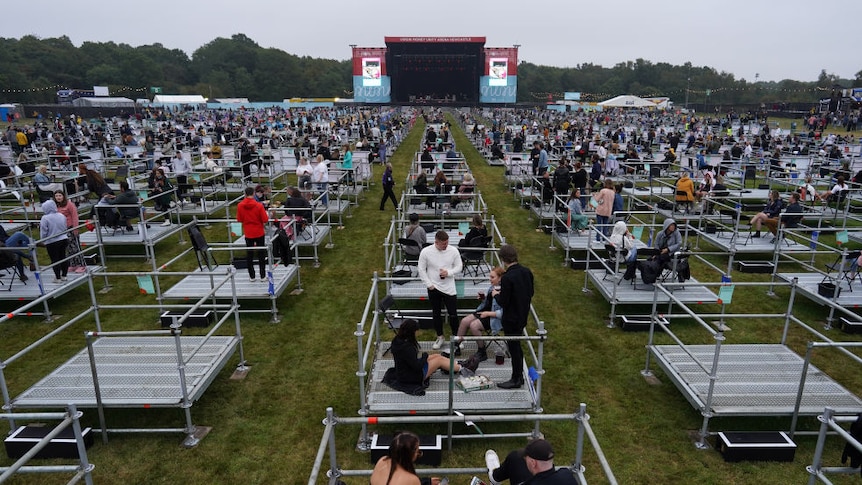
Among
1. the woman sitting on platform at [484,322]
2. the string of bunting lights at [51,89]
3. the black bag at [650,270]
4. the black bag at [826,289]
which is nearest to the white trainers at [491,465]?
the woman sitting on platform at [484,322]

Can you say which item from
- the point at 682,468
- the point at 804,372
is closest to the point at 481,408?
the point at 682,468

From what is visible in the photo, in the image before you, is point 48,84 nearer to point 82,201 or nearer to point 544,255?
point 82,201

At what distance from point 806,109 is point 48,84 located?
131187 mm

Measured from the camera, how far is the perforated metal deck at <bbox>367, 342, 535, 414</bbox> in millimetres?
7137

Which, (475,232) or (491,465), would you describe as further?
(475,232)

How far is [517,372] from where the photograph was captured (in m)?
7.61

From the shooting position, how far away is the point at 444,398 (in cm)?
735

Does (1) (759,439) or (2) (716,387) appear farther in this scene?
(2) (716,387)

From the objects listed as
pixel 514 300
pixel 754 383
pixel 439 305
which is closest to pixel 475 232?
pixel 439 305

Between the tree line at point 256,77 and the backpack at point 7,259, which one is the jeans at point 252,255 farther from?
the tree line at point 256,77

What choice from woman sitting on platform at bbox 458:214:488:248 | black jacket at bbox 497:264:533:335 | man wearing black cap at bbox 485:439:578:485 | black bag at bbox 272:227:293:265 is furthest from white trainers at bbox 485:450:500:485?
black bag at bbox 272:227:293:265

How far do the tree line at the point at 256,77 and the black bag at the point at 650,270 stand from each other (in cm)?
11232

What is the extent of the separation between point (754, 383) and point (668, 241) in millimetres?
4760

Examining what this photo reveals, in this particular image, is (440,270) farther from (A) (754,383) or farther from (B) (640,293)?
(B) (640,293)
